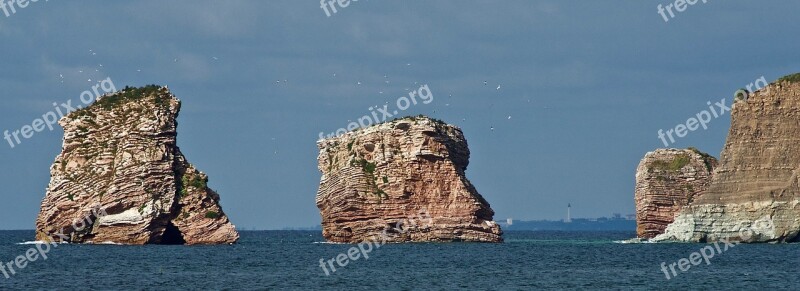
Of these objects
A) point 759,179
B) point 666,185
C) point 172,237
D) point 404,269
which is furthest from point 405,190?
point 666,185

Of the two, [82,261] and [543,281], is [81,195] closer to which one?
[82,261]

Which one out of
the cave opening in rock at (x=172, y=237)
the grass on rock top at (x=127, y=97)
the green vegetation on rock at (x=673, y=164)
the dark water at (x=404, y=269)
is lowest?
the dark water at (x=404, y=269)

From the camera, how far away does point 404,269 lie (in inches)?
2948

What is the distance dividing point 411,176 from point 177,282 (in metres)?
38.2

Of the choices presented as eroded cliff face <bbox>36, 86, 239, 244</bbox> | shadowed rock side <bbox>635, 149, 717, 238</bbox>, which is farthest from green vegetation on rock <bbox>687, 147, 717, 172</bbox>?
eroded cliff face <bbox>36, 86, 239, 244</bbox>

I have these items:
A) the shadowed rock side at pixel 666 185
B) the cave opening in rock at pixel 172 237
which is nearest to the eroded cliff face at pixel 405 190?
the cave opening in rock at pixel 172 237

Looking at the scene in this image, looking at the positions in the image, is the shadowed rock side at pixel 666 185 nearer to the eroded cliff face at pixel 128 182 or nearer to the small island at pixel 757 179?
the small island at pixel 757 179

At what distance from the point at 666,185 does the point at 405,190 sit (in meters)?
35.6

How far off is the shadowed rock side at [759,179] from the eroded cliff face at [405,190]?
16232mm

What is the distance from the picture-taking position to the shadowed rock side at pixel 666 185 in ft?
414

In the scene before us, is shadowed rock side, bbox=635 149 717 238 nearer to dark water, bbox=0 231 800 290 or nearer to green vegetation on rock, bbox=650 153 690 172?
green vegetation on rock, bbox=650 153 690 172

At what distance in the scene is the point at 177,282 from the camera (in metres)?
64.3

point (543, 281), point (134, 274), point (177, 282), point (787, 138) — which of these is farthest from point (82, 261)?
point (787, 138)

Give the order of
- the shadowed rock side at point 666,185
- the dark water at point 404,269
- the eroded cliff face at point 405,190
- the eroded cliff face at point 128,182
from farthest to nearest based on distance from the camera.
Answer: the shadowed rock side at point 666,185
the eroded cliff face at point 405,190
the eroded cliff face at point 128,182
the dark water at point 404,269
